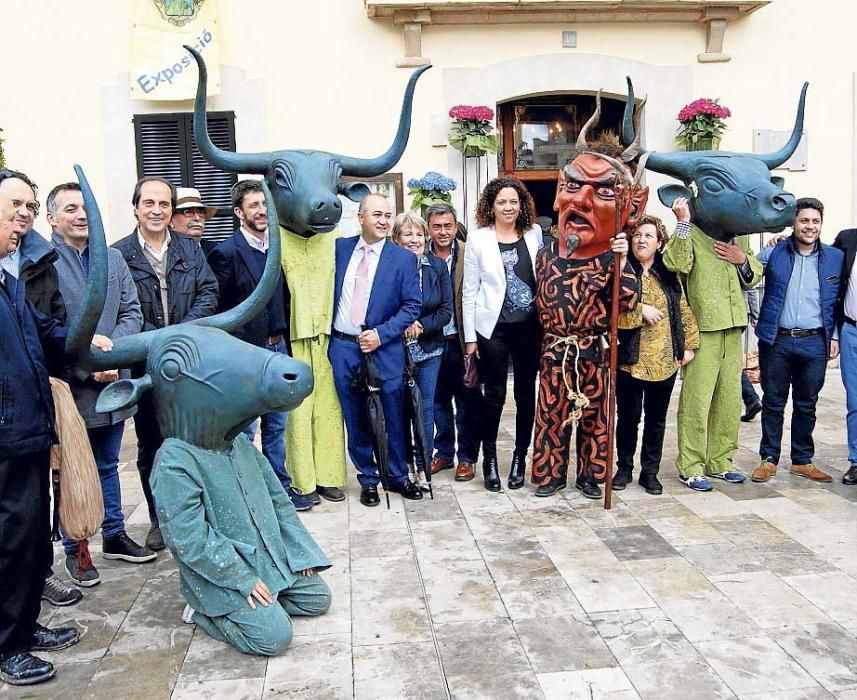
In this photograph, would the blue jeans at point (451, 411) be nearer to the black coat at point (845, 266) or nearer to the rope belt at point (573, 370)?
the rope belt at point (573, 370)

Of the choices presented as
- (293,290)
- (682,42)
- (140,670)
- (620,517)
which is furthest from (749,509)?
(682,42)

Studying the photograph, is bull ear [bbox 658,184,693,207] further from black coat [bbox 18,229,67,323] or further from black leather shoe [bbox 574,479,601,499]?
black coat [bbox 18,229,67,323]

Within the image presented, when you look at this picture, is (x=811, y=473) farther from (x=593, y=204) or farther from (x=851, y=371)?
(x=593, y=204)

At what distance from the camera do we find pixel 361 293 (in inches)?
179

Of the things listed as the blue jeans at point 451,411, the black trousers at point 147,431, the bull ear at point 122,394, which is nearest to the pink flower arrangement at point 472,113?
the blue jeans at point 451,411

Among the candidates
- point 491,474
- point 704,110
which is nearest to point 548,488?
point 491,474

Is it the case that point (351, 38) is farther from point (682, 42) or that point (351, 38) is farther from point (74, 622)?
point (74, 622)

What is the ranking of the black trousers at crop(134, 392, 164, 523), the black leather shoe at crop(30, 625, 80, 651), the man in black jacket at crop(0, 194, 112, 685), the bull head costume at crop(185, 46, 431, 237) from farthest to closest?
the bull head costume at crop(185, 46, 431, 237), the black trousers at crop(134, 392, 164, 523), the black leather shoe at crop(30, 625, 80, 651), the man in black jacket at crop(0, 194, 112, 685)

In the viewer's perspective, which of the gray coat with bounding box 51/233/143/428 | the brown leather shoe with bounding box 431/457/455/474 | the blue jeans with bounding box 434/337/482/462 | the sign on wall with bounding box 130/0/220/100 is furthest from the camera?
the sign on wall with bounding box 130/0/220/100

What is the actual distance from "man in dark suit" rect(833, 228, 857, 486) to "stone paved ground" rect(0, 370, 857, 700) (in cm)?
A: 40

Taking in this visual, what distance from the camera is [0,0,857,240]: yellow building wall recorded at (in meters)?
7.74

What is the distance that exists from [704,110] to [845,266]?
11.9 ft

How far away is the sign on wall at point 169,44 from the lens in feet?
25.1

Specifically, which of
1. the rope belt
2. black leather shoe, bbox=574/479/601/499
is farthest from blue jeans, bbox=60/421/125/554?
black leather shoe, bbox=574/479/601/499
